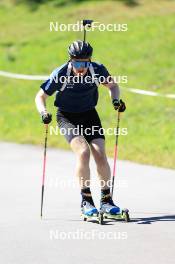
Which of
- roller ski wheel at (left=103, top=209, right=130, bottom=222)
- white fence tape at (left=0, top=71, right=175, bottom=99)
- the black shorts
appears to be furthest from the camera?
white fence tape at (left=0, top=71, right=175, bottom=99)

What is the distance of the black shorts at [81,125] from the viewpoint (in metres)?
9.23

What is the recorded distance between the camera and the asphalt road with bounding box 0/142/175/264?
747 centimetres

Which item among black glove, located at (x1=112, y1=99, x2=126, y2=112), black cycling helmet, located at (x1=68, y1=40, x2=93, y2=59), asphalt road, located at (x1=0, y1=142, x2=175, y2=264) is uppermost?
black cycling helmet, located at (x1=68, y1=40, x2=93, y2=59)

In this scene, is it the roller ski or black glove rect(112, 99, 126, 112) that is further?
black glove rect(112, 99, 126, 112)

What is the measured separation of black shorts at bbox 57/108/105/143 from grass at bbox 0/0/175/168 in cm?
384

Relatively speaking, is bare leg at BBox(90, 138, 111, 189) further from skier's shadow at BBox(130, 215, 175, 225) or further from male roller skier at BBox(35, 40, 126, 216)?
skier's shadow at BBox(130, 215, 175, 225)

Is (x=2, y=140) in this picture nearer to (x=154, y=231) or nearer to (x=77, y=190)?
(x=77, y=190)

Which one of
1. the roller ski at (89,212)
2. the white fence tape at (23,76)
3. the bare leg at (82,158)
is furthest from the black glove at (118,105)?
the white fence tape at (23,76)

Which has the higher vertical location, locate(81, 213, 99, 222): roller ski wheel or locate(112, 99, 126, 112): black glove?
locate(112, 99, 126, 112): black glove

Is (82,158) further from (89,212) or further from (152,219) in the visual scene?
(152,219)

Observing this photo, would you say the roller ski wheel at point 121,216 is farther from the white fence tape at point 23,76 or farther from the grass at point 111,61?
the white fence tape at point 23,76

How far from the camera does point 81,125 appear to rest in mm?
9281

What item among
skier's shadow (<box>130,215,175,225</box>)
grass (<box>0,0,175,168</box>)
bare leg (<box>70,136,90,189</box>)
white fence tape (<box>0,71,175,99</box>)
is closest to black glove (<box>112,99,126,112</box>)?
bare leg (<box>70,136,90,189</box>)

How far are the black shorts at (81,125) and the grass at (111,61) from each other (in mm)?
3839
